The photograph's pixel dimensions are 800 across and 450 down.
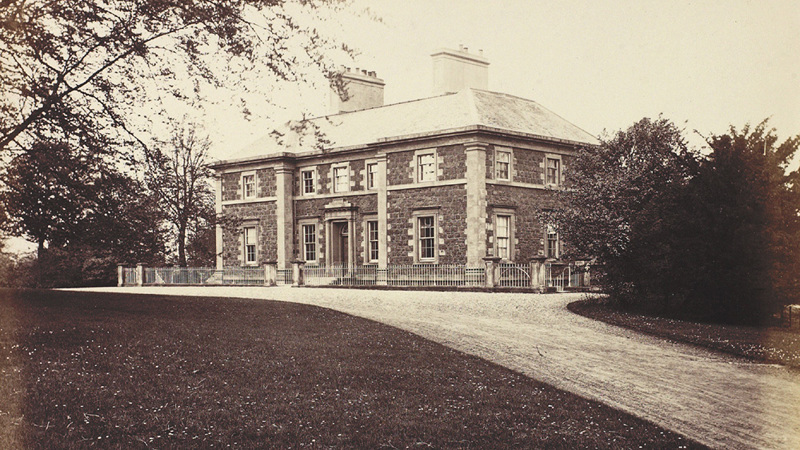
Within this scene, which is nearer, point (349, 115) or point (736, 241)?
point (736, 241)

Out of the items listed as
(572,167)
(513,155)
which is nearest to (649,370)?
(572,167)

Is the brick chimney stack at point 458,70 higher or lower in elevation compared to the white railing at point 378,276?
higher

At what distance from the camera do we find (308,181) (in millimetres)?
40062

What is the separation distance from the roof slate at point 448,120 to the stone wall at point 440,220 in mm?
2679

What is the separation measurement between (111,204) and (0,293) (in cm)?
490

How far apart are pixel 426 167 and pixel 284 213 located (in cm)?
949

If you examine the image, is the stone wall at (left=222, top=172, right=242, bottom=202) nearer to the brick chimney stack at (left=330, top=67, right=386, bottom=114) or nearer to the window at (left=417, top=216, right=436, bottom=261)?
the brick chimney stack at (left=330, top=67, right=386, bottom=114)

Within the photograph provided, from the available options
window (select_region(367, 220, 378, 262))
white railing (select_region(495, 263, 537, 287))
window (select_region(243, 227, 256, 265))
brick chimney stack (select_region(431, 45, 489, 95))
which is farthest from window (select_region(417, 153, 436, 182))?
window (select_region(243, 227, 256, 265))

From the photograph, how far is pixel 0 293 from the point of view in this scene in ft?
56.7

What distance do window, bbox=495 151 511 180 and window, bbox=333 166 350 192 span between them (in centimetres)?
832

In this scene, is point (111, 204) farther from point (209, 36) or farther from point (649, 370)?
point (649, 370)

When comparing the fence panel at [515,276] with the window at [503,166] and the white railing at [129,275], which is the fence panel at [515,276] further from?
the white railing at [129,275]

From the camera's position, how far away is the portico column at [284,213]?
40000 mm

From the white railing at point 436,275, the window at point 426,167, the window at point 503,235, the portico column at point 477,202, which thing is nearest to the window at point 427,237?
the white railing at point 436,275
